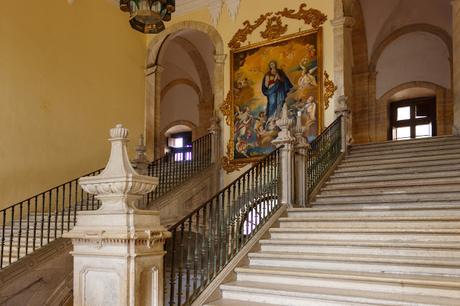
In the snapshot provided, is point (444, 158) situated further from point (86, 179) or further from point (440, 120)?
point (440, 120)

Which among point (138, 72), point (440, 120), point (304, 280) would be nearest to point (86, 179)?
point (304, 280)

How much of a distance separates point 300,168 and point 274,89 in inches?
159

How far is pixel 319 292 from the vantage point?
14.2ft

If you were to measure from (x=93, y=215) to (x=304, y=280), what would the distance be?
222cm

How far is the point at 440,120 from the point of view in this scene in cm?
1388

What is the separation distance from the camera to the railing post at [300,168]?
6.81 metres

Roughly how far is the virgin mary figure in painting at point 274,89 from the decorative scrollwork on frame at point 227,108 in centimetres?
89

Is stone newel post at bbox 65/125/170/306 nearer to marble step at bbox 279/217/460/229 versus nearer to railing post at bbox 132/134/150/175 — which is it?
marble step at bbox 279/217/460/229

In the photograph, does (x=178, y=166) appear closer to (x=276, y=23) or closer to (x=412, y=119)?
(x=276, y=23)

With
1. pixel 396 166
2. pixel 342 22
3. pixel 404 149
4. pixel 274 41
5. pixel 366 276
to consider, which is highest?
pixel 342 22

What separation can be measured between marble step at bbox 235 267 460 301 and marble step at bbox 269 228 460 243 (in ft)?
2.09

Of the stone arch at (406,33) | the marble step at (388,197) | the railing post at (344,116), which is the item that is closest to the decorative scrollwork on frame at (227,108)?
the railing post at (344,116)

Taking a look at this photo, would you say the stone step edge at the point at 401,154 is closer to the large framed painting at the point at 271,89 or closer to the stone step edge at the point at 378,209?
the large framed painting at the point at 271,89

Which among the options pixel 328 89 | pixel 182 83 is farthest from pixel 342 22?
pixel 182 83
